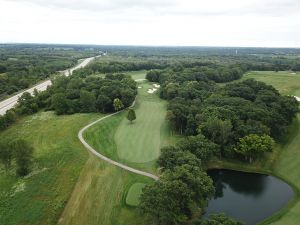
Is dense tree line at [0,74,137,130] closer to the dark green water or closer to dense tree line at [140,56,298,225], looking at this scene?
dense tree line at [140,56,298,225]

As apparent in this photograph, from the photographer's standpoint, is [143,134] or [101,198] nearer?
[101,198]

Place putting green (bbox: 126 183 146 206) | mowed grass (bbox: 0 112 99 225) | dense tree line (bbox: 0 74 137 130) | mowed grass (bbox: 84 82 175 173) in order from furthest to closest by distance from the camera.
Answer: dense tree line (bbox: 0 74 137 130)
mowed grass (bbox: 84 82 175 173)
putting green (bbox: 126 183 146 206)
mowed grass (bbox: 0 112 99 225)

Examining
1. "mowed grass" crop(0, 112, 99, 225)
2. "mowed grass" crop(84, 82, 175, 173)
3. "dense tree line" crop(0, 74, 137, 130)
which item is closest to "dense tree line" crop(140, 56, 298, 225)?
"mowed grass" crop(84, 82, 175, 173)

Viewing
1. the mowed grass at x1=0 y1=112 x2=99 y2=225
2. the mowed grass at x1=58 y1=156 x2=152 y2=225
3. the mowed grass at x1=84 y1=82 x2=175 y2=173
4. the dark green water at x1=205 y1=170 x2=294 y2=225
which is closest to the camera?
the mowed grass at x1=58 y1=156 x2=152 y2=225

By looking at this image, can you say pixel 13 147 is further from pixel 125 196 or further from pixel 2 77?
pixel 2 77

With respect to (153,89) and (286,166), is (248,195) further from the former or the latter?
(153,89)

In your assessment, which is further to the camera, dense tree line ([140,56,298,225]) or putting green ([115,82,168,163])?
putting green ([115,82,168,163])

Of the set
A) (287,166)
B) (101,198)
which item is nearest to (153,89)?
(287,166)
